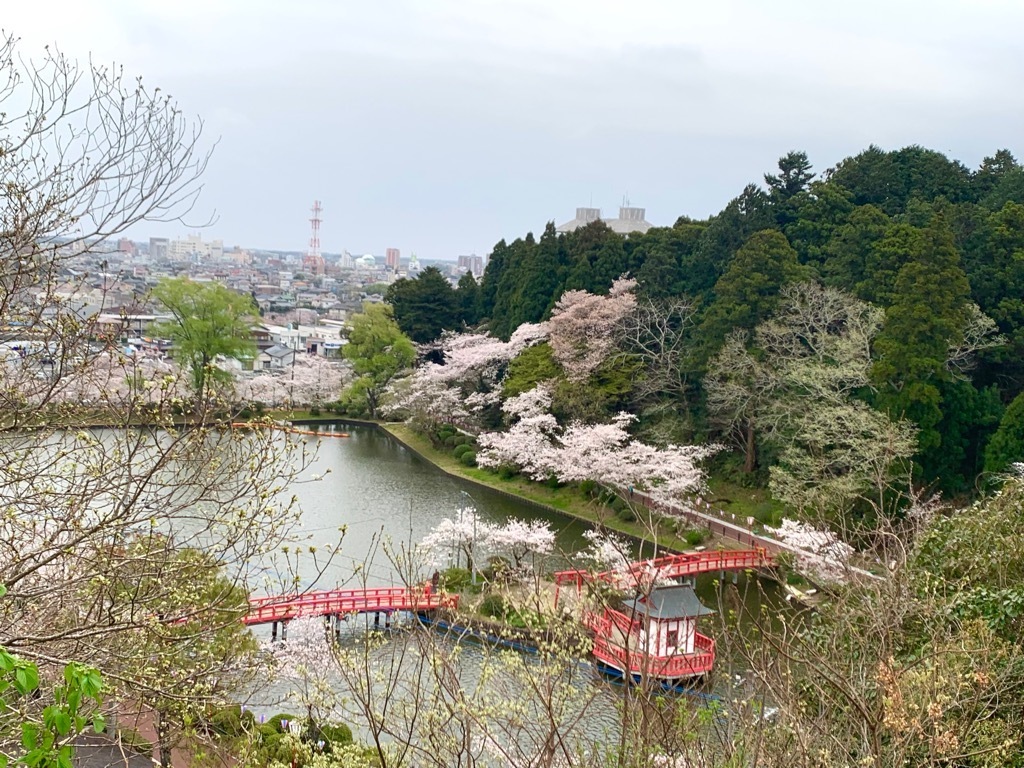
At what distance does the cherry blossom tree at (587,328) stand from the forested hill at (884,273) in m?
0.80

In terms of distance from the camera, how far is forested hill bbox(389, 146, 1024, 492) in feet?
49.7

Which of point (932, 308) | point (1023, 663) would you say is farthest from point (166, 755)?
point (932, 308)

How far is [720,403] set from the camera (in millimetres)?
18516

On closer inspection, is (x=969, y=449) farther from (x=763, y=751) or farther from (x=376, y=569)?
(x=763, y=751)

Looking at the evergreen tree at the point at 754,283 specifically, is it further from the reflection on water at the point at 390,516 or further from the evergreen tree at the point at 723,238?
the reflection on water at the point at 390,516

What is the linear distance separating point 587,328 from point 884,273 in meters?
7.25

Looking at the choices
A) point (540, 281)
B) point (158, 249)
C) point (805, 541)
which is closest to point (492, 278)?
point (540, 281)

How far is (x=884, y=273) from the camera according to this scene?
17.2 m

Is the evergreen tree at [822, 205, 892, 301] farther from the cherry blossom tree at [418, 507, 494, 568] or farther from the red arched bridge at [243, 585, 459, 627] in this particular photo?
the red arched bridge at [243, 585, 459, 627]

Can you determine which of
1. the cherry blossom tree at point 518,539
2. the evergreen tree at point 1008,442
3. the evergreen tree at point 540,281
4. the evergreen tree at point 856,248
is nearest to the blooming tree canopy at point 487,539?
the cherry blossom tree at point 518,539

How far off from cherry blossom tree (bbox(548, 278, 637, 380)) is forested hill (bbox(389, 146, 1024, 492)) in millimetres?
799

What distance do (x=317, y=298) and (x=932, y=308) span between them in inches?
2602

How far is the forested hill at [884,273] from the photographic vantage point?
597 inches

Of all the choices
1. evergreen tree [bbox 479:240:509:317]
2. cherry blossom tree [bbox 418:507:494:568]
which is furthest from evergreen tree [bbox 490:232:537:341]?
cherry blossom tree [bbox 418:507:494:568]
